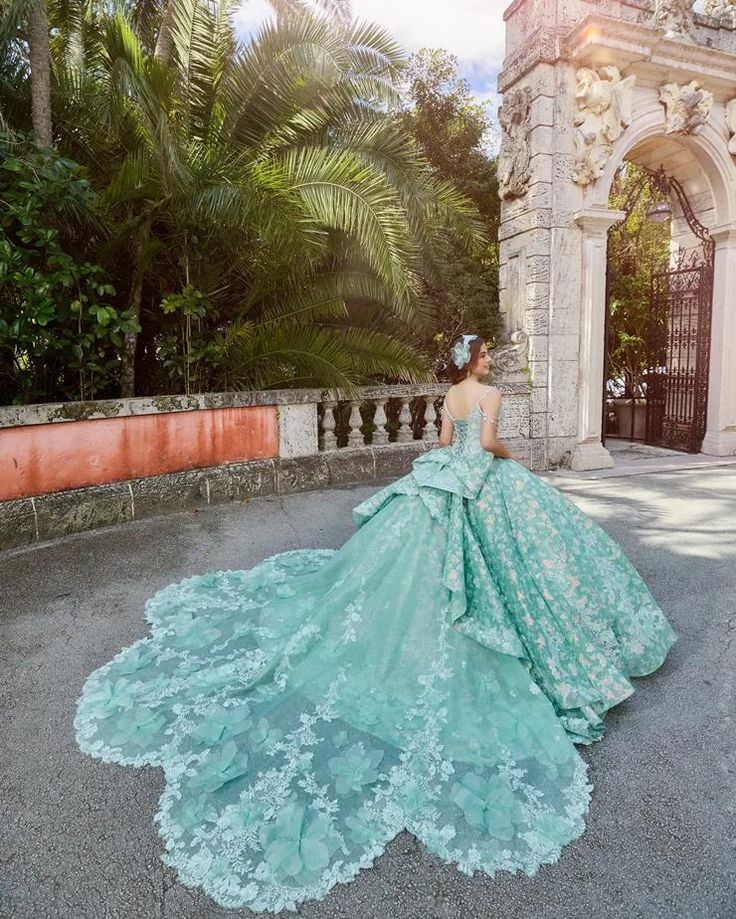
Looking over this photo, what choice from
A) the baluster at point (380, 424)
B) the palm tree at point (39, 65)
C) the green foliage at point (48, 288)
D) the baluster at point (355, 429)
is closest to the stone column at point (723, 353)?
the baluster at point (380, 424)

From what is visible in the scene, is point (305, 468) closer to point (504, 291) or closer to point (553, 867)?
point (504, 291)

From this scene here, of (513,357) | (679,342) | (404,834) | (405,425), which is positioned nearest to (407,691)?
(404,834)

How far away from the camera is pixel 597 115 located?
23.4ft

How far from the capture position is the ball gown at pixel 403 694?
1836mm

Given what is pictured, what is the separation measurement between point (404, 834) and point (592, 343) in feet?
22.1

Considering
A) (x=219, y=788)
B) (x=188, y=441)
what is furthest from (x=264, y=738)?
(x=188, y=441)

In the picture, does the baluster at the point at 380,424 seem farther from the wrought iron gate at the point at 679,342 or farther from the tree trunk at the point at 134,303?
the wrought iron gate at the point at 679,342

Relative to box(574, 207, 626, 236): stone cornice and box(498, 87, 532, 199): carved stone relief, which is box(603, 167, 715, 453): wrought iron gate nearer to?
box(574, 207, 626, 236): stone cornice

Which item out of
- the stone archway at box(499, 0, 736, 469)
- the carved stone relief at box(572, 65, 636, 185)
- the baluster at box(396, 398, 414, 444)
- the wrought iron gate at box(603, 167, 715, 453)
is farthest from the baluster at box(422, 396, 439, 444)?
the carved stone relief at box(572, 65, 636, 185)

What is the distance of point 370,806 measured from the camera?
6.39 feet

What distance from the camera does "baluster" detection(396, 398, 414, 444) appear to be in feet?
22.9

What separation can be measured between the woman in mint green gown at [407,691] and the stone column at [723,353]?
21.9 feet

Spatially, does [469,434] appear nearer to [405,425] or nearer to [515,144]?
[405,425]

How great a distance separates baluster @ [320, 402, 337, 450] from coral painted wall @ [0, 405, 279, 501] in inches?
23.5
